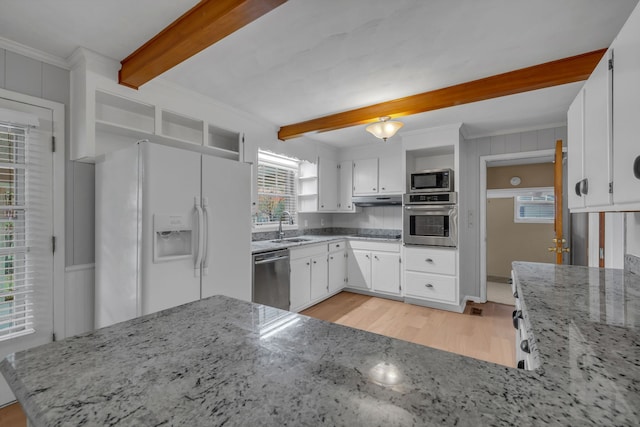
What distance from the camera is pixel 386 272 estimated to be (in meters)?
4.09

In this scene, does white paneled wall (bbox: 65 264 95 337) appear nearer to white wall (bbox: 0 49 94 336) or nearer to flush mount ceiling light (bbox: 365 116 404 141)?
white wall (bbox: 0 49 94 336)

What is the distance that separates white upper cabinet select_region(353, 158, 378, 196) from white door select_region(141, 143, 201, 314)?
116 inches

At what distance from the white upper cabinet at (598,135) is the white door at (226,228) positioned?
2.20 metres

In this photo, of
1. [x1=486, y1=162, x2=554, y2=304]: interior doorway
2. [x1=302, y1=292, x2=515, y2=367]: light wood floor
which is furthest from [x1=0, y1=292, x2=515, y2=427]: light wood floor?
[x1=486, y1=162, x2=554, y2=304]: interior doorway

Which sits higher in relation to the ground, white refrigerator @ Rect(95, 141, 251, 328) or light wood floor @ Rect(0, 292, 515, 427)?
white refrigerator @ Rect(95, 141, 251, 328)

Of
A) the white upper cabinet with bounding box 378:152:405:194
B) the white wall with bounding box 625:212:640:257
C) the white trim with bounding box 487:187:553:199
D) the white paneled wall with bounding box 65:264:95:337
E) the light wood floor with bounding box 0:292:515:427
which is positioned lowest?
the light wood floor with bounding box 0:292:515:427

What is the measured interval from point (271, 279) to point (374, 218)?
2425 millimetres

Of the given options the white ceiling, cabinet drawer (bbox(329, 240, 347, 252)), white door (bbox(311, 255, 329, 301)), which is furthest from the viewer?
cabinet drawer (bbox(329, 240, 347, 252))

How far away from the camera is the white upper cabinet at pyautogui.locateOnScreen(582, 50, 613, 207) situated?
110cm

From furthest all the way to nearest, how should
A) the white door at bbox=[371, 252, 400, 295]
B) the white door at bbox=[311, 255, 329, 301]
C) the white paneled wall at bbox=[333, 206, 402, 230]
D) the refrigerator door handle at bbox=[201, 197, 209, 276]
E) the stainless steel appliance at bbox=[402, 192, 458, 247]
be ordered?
1. the white paneled wall at bbox=[333, 206, 402, 230]
2. the white door at bbox=[371, 252, 400, 295]
3. the white door at bbox=[311, 255, 329, 301]
4. the stainless steel appliance at bbox=[402, 192, 458, 247]
5. the refrigerator door handle at bbox=[201, 197, 209, 276]

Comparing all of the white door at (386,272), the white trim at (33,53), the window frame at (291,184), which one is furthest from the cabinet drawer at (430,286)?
the white trim at (33,53)

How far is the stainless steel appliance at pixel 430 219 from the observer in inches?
141

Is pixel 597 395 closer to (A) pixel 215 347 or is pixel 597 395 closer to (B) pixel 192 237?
(A) pixel 215 347

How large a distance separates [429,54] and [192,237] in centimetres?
214
